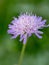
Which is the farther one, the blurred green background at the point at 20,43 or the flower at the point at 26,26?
the blurred green background at the point at 20,43

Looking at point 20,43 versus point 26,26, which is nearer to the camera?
point 26,26

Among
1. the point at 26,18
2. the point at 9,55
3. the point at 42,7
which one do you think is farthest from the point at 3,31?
the point at 26,18

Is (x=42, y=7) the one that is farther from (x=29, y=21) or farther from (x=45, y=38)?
(x=29, y=21)

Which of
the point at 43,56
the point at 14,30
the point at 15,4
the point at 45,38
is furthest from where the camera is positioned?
the point at 15,4

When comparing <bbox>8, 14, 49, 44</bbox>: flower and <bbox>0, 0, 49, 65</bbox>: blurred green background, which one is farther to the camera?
<bbox>0, 0, 49, 65</bbox>: blurred green background

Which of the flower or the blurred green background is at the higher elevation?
the blurred green background

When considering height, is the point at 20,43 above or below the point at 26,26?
above

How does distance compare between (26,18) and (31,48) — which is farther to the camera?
(31,48)

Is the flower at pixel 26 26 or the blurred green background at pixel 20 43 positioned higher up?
the blurred green background at pixel 20 43
